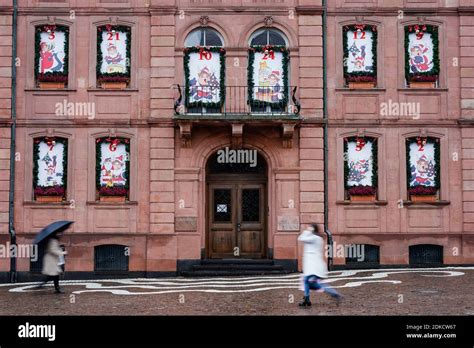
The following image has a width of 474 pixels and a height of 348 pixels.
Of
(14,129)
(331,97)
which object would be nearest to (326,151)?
(331,97)

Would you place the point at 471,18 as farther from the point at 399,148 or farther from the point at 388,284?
the point at 388,284

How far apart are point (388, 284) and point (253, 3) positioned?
11.2 metres

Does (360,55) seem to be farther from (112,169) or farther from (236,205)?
(112,169)

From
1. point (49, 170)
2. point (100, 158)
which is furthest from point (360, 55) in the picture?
point (49, 170)

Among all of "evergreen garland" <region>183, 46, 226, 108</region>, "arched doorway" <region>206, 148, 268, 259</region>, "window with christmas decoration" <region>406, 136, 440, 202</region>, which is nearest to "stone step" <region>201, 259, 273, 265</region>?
"arched doorway" <region>206, 148, 268, 259</region>

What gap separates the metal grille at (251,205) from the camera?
24000 mm

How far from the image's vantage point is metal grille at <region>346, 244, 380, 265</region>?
23375 millimetres

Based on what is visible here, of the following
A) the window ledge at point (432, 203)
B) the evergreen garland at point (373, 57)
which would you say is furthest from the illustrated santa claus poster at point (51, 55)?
the window ledge at point (432, 203)

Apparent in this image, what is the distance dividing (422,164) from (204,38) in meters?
9.08

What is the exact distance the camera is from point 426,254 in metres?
23.5

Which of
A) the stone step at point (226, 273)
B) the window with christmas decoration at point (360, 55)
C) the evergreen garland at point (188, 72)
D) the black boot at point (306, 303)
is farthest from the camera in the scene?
the window with christmas decoration at point (360, 55)

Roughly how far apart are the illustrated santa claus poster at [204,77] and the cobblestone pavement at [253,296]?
253 inches

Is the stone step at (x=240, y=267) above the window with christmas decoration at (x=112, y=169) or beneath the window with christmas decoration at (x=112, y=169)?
beneath

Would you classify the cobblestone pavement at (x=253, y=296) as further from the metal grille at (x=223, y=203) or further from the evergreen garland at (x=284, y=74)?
the evergreen garland at (x=284, y=74)
